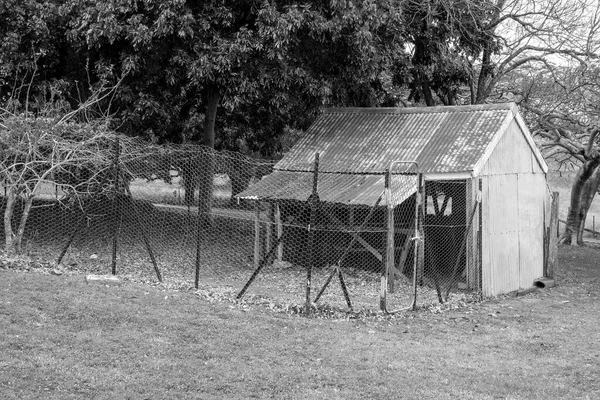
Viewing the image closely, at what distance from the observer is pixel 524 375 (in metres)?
9.65

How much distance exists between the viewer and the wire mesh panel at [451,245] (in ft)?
51.1

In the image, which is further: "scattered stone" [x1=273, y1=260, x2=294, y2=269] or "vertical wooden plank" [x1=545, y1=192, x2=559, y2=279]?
"vertical wooden plank" [x1=545, y1=192, x2=559, y2=279]

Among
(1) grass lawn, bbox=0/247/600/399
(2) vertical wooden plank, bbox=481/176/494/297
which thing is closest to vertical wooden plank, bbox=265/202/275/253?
(2) vertical wooden plank, bbox=481/176/494/297

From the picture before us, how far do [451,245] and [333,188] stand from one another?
10.7 ft

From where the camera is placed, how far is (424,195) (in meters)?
15.4

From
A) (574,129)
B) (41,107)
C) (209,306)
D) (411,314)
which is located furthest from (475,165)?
(574,129)

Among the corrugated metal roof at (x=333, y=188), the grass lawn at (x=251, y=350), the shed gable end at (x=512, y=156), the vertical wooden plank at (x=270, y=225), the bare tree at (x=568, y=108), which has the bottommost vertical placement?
the grass lawn at (x=251, y=350)

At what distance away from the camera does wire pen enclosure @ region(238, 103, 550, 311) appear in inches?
615

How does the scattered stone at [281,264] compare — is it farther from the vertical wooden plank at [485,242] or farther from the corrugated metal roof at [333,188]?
the vertical wooden plank at [485,242]

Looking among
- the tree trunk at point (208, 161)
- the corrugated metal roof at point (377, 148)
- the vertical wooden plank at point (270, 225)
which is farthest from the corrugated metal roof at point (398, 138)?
the tree trunk at point (208, 161)

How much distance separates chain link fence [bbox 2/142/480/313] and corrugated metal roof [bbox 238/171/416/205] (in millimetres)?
26

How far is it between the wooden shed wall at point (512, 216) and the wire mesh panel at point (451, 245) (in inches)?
10.4

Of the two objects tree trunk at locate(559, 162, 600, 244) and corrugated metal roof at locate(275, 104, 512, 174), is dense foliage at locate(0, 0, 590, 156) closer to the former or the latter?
corrugated metal roof at locate(275, 104, 512, 174)

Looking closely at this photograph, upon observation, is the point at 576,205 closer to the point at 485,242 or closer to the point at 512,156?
the point at 512,156
